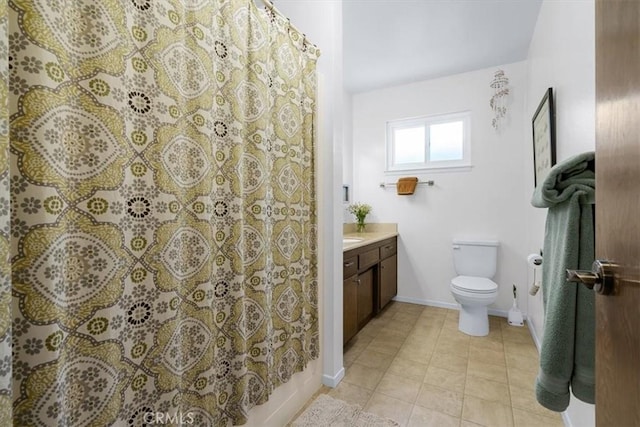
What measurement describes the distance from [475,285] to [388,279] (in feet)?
2.72

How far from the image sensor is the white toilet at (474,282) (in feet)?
7.49

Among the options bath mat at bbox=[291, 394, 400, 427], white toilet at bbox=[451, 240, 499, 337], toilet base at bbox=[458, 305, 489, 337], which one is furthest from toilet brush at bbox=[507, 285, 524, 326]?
bath mat at bbox=[291, 394, 400, 427]

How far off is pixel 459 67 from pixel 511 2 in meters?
0.85

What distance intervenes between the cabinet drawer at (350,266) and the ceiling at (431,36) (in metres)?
1.81

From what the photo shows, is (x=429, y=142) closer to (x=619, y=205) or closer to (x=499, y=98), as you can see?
(x=499, y=98)

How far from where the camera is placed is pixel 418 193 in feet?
10.2

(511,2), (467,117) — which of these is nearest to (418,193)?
(467,117)

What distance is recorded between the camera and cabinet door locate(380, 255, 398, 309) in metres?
2.75

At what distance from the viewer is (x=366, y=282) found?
7.98ft

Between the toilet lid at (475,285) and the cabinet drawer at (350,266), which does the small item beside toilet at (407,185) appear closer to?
the toilet lid at (475,285)

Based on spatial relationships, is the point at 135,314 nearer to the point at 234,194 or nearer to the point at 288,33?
the point at 234,194

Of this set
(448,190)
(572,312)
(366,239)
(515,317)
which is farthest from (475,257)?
(572,312)

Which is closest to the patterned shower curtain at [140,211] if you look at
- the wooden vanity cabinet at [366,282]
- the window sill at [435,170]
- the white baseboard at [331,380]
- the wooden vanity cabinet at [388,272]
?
the white baseboard at [331,380]

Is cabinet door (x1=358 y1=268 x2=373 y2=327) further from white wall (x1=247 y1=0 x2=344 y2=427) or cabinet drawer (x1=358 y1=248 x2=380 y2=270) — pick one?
white wall (x1=247 y1=0 x2=344 y2=427)
